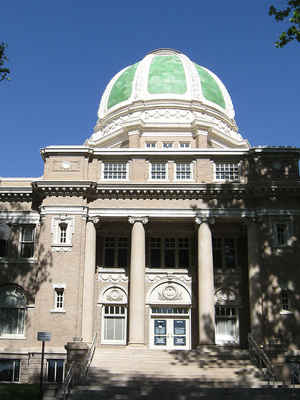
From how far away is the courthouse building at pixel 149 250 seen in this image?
31141 millimetres

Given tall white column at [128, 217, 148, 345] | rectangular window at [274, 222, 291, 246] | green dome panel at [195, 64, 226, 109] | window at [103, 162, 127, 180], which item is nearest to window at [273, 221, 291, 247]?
rectangular window at [274, 222, 291, 246]

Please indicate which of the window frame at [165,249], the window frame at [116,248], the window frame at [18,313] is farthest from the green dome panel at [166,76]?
the window frame at [18,313]

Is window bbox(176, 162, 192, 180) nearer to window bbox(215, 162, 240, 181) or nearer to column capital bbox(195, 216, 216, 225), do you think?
window bbox(215, 162, 240, 181)

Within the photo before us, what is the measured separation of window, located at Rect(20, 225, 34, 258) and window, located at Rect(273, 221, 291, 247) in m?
14.7

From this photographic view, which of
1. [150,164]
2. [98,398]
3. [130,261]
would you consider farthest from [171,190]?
[98,398]

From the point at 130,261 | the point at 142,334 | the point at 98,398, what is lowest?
the point at 98,398

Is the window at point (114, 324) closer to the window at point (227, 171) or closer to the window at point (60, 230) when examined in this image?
the window at point (60, 230)

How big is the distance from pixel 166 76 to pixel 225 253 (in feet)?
62.8

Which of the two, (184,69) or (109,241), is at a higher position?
(184,69)

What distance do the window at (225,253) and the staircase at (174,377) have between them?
6.66 meters

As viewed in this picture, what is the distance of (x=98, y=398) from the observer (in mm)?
23094

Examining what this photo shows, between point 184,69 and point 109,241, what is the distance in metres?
19.8

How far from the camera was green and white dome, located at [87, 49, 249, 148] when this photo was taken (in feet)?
148

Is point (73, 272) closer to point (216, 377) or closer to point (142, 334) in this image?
point (142, 334)
